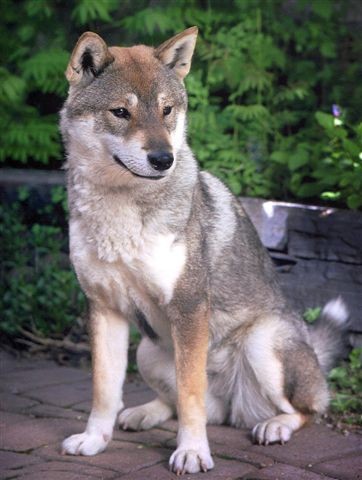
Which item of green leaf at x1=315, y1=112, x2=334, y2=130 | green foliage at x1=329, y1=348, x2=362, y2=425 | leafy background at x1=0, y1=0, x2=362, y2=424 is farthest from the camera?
leafy background at x1=0, y1=0, x2=362, y2=424

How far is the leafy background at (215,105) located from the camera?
563cm

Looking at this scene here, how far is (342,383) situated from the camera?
464cm

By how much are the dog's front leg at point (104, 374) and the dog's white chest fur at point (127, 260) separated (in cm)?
18

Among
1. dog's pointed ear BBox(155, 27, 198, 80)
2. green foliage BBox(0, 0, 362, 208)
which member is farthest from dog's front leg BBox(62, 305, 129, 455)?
green foliage BBox(0, 0, 362, 208)

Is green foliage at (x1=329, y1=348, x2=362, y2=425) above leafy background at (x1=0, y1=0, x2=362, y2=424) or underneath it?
underneath

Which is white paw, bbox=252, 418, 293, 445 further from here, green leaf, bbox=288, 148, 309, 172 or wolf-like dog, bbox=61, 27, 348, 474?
green leaf, bbox=288, 148, 309, 172

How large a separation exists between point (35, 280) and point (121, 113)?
8.37 feet

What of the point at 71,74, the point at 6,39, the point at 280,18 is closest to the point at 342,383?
the point at 71,74

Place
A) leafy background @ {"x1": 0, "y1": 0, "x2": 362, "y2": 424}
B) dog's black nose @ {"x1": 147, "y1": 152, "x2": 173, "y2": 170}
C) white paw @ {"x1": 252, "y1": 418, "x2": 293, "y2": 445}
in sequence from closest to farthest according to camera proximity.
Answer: dog's black nose @ {"x1": 147, "y1": 152, "x2": 173, "y2": 170}
white paw @ {"x1": 252, "y1": 418, "x2": 293, "y2": 445}
leafy background @ {"x1": 0, "y1": 0, "x2": 362, "y2": 424}

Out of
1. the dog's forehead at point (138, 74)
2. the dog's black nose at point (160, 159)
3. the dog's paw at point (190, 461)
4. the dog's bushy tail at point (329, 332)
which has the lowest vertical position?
the dog's paw at point (190, 461)

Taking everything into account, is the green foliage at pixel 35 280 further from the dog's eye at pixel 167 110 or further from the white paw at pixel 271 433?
the dog's eye at pixel 167 110

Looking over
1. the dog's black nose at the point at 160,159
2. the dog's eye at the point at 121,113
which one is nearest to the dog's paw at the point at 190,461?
the dog's black nose at the point at 160,159

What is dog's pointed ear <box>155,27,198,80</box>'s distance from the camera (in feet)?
12.4

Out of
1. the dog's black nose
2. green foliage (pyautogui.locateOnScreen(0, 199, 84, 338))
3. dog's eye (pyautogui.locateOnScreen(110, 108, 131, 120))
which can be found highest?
dog's eye (pyautogui.locateOnScreen(110, 108, 131, 120))
